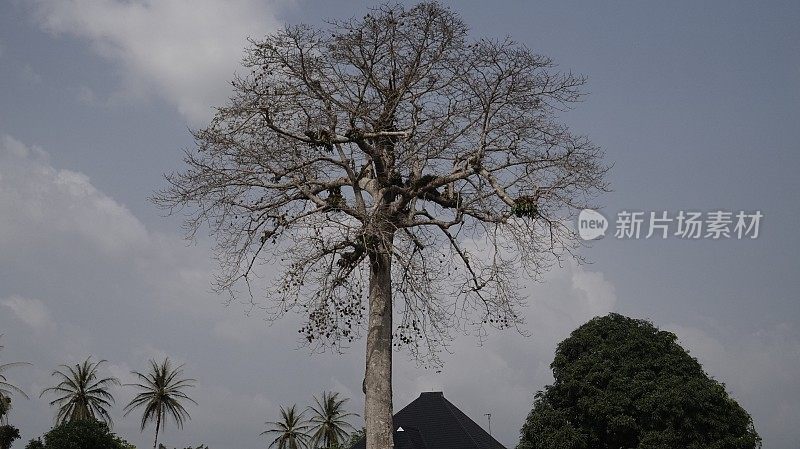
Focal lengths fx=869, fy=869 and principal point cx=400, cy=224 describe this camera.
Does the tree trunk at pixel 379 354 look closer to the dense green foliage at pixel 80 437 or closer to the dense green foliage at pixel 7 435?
the dense green foliage at pixel 80 437

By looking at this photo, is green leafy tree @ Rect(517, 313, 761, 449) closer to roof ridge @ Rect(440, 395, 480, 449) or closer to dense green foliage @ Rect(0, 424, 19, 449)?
roof ridge @ Rect(440, 395, 480, 449)

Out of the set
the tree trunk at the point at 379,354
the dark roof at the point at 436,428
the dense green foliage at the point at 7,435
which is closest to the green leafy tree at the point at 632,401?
the dark roof at the point at 436,428

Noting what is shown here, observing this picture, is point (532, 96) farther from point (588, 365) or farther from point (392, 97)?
point (588, 365)

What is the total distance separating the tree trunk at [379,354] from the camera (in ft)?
44.1

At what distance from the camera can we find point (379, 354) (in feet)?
44.7

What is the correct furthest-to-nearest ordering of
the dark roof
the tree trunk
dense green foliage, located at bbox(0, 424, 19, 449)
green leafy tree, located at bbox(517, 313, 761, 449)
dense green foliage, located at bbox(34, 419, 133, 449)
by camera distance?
1. dense green foliage, located at bbox(0, 424, 19, 449)
2. the dark roof
3. dense green foliage, located at bbox(34, 419, 133, 449)
4. green leafy tree, located at bbox(517, 313, 761, 449)
5. the tree trunk

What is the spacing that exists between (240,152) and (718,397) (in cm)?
1626

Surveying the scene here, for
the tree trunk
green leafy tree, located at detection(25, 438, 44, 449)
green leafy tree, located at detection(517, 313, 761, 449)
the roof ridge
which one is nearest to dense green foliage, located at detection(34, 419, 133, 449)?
green leafy tree, located at detection(25, 438, 44, 449)

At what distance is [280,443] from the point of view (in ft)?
186

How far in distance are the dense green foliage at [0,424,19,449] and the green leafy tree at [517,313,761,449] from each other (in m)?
27.1

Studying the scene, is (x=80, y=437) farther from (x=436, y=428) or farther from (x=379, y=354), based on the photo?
(x=379, y=354)

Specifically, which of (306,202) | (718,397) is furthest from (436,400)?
(306,202)

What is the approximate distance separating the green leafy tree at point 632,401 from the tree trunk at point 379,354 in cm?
1214

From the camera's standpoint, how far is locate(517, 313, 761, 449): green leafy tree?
77.7 feet
